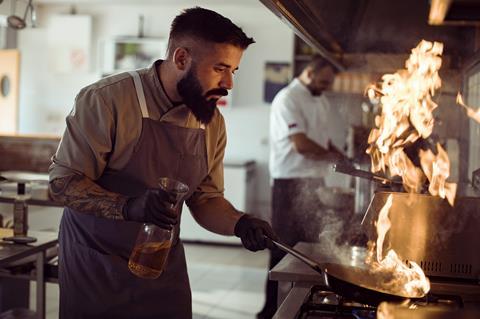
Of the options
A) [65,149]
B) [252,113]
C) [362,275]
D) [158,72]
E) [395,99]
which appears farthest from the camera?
[252,113]

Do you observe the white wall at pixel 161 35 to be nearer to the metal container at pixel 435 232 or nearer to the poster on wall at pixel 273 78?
the poster on wall at pixel 273 78

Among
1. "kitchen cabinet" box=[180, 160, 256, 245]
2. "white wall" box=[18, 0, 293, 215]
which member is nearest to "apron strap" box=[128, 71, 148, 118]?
"kitchen cabinet" box=[180, 160, 256, 245]

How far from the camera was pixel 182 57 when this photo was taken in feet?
6.13

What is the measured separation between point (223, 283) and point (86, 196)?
342 centimetres

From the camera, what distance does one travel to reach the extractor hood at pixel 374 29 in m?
2.20

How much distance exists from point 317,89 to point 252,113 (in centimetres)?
296

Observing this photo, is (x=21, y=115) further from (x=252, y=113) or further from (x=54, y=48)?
(x=252, y=113)

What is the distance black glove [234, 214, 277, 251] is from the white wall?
205 inches

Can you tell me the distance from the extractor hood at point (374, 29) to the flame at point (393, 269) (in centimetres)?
62

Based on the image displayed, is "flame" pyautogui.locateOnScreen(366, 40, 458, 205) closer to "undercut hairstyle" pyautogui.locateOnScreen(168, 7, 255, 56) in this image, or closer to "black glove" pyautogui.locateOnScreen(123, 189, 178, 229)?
"undercut hairstyle" pyautogui.locateOnScreen(168, 7, 255, 56)

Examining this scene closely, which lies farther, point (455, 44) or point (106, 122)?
point (455, 44)

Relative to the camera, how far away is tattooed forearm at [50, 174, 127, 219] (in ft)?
5.70

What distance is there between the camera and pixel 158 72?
76.5 inches

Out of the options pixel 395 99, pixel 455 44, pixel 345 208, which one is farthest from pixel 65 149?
pixel 455 44
